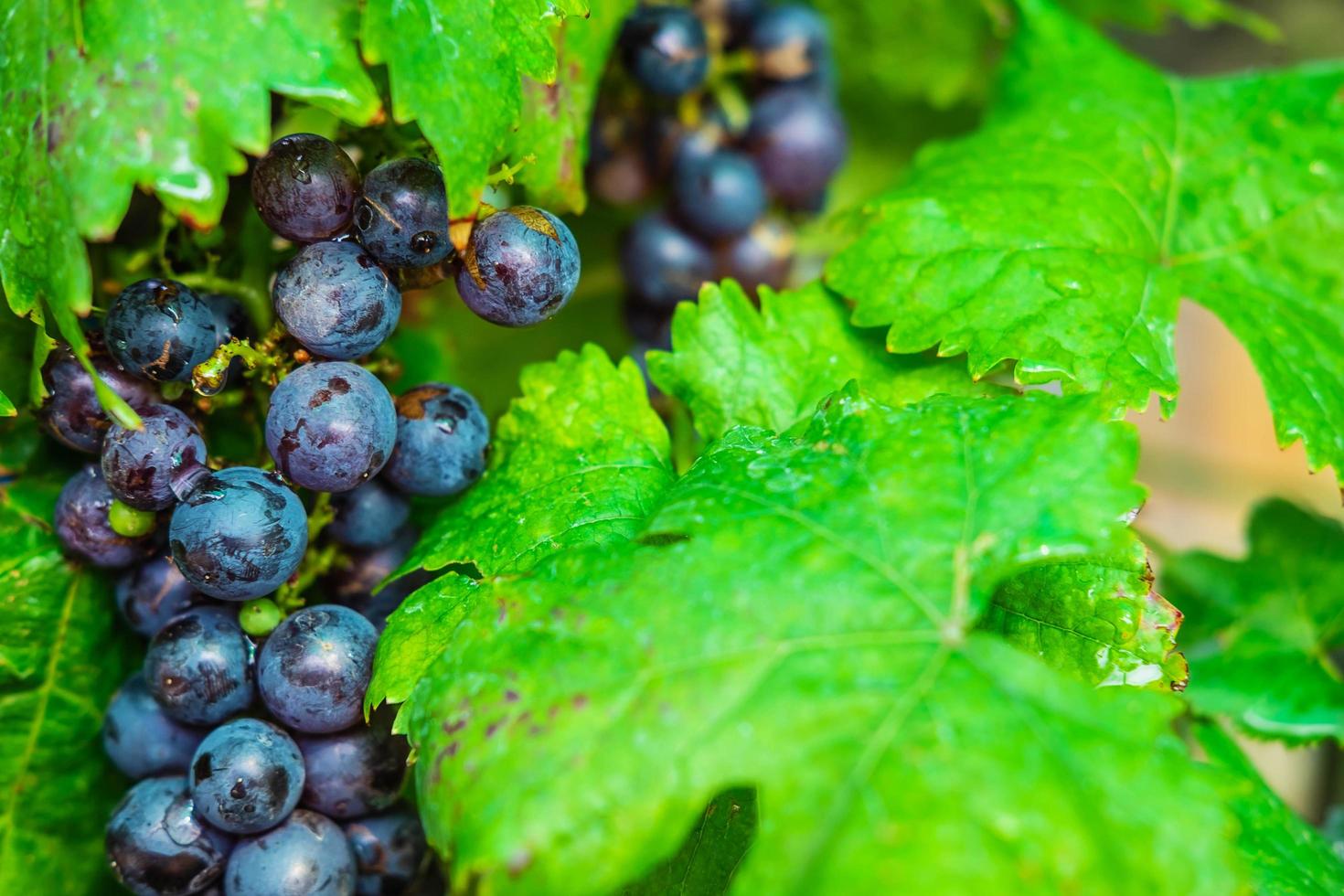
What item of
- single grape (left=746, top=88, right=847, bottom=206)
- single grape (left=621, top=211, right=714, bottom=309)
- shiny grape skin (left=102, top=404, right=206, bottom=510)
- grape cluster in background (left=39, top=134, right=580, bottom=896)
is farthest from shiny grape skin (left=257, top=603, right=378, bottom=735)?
single grape (left=746, top=88, right=847, bottom=206)

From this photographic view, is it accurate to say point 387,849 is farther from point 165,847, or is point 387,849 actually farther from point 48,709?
point 48,709

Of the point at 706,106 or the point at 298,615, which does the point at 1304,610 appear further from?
→ the point at 298,615

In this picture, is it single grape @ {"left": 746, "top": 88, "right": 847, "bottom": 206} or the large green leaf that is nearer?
the large green leaf

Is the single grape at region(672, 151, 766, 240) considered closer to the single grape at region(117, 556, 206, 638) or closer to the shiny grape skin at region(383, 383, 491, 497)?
the shiny grape skin at region(383, 383, 491, 497)

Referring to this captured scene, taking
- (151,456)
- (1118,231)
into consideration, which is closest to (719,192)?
(1118,231)

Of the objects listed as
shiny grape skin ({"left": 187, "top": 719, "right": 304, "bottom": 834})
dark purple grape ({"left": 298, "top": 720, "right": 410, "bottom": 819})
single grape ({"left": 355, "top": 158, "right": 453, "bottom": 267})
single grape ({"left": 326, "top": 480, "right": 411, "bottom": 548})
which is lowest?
dark purple grape ({"left": 298, "top": 720, "right": 410, "bottom": 819})

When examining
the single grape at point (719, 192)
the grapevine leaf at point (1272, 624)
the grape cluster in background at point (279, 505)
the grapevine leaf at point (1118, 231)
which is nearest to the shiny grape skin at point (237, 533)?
the grape cluster in background at point (279, 505)
